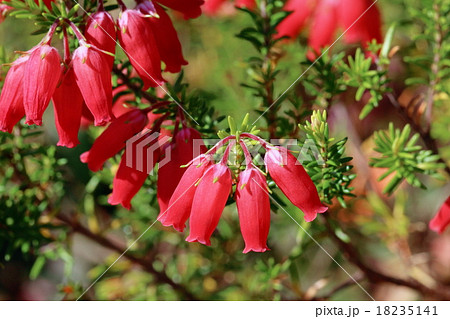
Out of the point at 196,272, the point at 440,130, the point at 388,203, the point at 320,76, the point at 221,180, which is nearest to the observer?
the point at 221,180

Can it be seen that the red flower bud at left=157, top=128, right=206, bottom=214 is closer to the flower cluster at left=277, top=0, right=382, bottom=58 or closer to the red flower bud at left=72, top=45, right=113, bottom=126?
the red flower bud at left=72, top=45, right=113, bottom=126

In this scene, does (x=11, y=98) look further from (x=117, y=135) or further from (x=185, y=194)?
(x=185, y=194)

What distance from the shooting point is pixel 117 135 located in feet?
3.07

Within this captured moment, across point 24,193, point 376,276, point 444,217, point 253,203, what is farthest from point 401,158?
point 24,193

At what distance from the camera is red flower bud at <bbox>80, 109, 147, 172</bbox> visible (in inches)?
36.9

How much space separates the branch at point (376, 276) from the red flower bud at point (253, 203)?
34 cm

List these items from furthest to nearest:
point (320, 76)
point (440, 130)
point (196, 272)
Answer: point (196, 272) → point (440, 130) → point (320, 76)

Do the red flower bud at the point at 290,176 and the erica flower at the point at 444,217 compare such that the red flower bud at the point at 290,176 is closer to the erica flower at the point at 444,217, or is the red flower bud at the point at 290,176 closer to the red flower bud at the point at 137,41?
the red flower bud at the point at 137,41

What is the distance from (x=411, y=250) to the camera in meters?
1.74

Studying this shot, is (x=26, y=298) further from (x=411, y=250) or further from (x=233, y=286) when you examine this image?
(x=411, y=250)

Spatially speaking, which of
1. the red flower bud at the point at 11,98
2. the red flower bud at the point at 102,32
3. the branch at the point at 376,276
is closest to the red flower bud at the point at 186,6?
the red flower bud at the point at 102,32

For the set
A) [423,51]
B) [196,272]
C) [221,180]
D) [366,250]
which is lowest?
[366,250]

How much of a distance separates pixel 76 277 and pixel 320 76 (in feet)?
3.98

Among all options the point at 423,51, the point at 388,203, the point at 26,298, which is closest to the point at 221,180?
the point at 423,51
